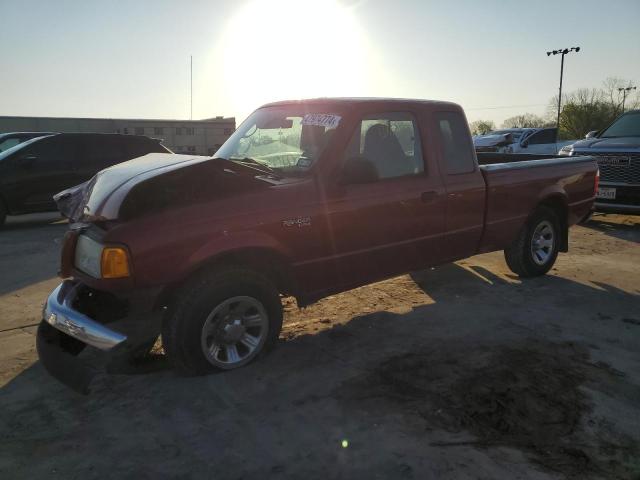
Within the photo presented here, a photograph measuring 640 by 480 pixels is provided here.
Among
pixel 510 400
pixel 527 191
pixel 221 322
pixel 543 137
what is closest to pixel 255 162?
pixel 221 322

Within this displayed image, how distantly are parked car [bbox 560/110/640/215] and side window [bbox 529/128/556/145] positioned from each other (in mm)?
7851

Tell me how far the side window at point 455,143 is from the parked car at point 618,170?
524 centimetres

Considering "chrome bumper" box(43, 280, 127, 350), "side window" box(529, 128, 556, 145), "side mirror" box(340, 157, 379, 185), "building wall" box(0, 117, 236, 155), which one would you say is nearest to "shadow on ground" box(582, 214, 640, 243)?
"side mirror" box(340, 157, 379, 185)

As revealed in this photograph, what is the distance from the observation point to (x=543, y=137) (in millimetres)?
17359

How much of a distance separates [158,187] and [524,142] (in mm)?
16235

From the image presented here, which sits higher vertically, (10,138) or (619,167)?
(10,138)

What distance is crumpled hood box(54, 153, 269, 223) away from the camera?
3.17 m

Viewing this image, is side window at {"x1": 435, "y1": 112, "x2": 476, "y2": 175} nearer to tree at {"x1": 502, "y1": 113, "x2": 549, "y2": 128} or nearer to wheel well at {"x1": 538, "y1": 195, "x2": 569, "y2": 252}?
wheel well at {"x1": 538, "y1": 195, "x2": 569, "y2": 252}

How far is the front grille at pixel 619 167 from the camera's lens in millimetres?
8359

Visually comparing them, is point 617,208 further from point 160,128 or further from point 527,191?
point 160,128

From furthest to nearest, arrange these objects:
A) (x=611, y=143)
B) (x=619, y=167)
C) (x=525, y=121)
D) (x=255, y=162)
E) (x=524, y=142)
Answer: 1. (x=525, y=121)
2. (x=524, y=142)
3. (x=611, y=143)
4. (x=619, y=167)
5. (x=255, y=162)

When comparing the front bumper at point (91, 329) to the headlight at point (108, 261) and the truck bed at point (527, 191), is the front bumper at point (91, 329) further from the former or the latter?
the truck bed at point (527, 191)

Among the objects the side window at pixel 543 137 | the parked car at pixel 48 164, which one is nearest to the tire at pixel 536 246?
the parked car at pixel 48 164

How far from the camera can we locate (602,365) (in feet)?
11.6
